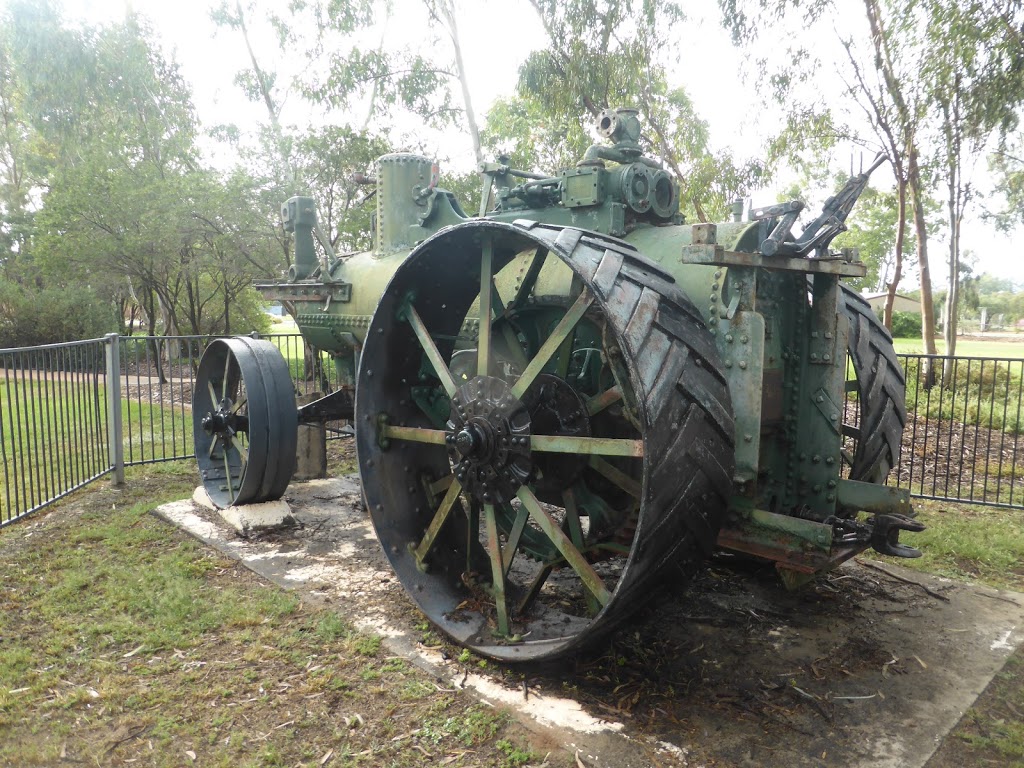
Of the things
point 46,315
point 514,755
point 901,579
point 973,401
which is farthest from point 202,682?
point 46,315

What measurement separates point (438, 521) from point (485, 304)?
1.20 meters

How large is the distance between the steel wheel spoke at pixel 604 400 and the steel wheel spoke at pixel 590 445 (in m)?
0.41

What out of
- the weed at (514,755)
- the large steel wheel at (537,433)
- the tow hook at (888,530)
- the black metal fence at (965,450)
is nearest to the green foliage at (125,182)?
the large steel wheel at (537,433)

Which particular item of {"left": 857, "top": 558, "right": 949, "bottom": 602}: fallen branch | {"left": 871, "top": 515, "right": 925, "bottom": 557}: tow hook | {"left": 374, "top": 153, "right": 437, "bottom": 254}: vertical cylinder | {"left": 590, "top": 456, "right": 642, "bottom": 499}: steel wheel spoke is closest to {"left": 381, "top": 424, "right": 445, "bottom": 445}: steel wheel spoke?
{"left": 590, "top": 456, "right": 642, "bottom": 499}: steel wheel spoke

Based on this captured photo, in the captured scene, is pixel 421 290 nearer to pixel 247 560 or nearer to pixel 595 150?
pixel 595 150

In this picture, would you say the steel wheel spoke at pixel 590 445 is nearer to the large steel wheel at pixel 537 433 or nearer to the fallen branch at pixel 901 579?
the large steel wheel at pixel 537 433

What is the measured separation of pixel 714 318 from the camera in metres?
3.32

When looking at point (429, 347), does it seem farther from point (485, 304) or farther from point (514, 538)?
point (514, 538)

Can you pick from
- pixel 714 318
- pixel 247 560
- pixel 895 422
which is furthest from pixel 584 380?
pixel 247 560

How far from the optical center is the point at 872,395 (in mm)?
4145

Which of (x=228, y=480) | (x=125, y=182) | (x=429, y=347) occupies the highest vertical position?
(x=125, y=182)

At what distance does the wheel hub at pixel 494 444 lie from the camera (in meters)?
3.51

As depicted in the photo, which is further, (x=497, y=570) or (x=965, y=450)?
(x=965, y=450)

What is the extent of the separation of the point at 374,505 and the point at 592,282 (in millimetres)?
2041
